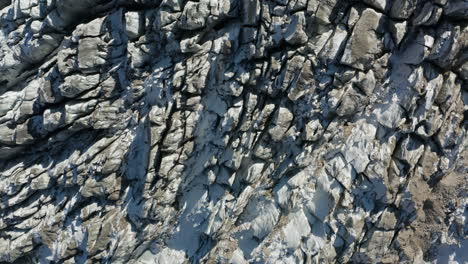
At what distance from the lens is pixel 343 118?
41.7 feet

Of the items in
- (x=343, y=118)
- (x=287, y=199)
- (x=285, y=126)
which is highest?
(x=343, y=118)

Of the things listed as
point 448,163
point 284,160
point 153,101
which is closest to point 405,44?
point 448,163

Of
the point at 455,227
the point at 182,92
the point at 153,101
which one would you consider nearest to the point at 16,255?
the point at 153,101

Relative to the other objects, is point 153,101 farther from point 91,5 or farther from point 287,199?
point 287,199

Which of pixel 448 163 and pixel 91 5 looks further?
pixel 91 5

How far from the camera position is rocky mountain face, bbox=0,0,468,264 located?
484 inches

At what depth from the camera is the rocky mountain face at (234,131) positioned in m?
12.3

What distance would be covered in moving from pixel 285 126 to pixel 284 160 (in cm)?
140

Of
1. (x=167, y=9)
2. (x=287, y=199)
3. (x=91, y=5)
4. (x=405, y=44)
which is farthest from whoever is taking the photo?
(x=91, y=5)

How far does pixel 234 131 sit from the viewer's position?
549 inches

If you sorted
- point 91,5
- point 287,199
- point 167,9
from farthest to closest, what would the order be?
1. point 91,5
2. point 167,9
3. point 287,199

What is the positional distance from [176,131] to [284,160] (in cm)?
478

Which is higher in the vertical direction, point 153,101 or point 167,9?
point 167,9

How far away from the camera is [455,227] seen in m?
12.6
